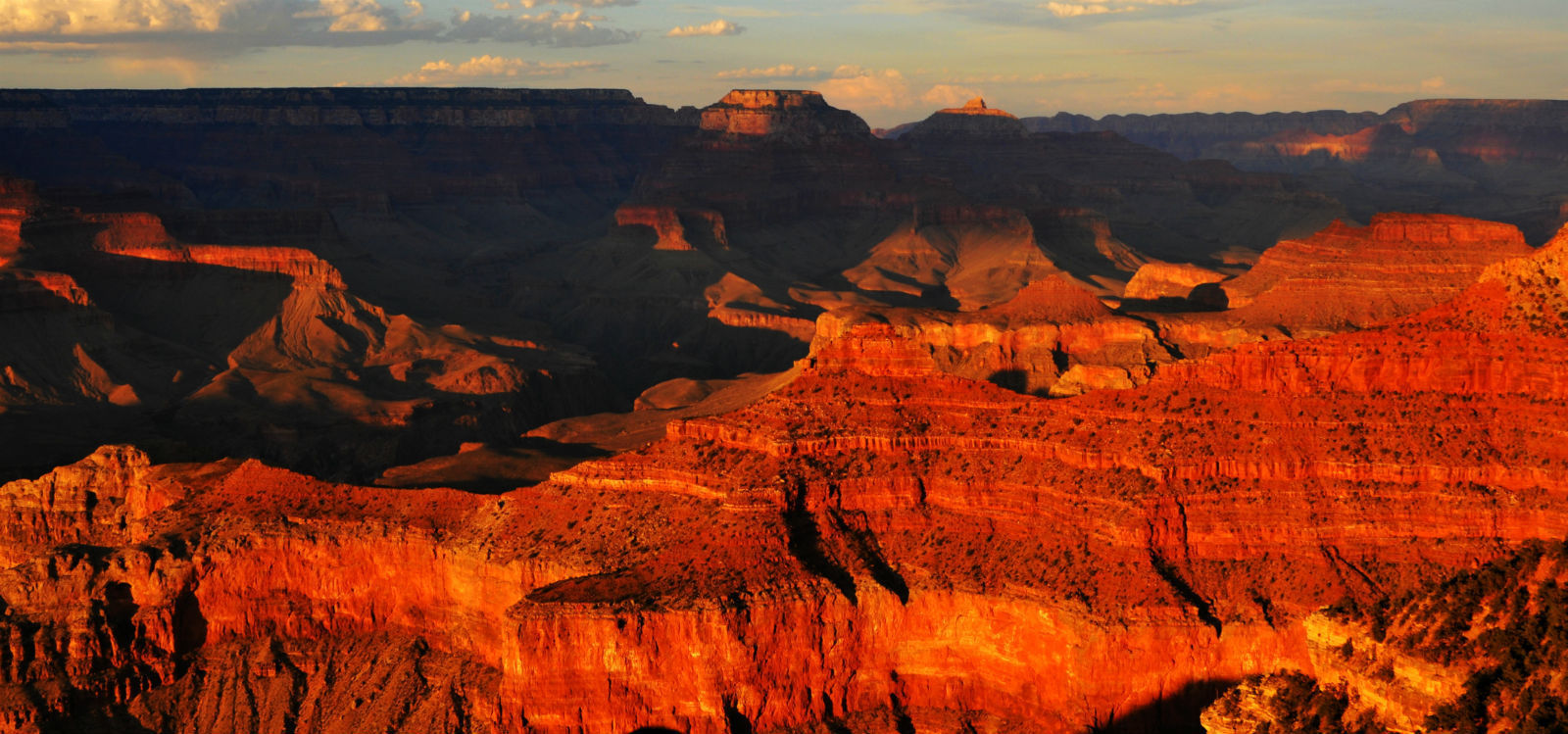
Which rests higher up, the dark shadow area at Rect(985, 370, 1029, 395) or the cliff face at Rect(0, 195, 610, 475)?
the dark shadow area at Rect(985, 370, 1029, 395)

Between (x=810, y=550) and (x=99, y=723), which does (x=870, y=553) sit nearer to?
(x=810, y=550)

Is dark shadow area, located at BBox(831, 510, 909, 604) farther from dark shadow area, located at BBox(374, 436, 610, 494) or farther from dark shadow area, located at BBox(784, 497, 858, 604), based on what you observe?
dark shadow area, located at BBox(374, 436, 610, 494)

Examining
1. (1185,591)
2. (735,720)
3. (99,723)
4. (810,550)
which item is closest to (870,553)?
(810,550)

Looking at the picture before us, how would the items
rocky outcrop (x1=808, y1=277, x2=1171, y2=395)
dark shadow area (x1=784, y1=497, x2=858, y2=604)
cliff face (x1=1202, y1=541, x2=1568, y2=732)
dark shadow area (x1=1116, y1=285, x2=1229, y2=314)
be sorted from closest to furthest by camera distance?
cliff face (x1=1202, y1=541, x2=1568, y2=732)
dark shadow area (x1=784, y1=497, x2=858, y2=604)
rocky outcrop (x1=808, y1=277, x2=1171, y2=395)
dark shadow area (x1=1116, y1=285, x2=1229, y2=314)

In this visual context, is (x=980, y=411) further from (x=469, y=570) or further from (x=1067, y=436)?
(x=469, y=570)

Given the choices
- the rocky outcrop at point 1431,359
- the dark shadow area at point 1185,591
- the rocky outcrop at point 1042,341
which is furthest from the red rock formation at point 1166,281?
the dark shadow area at point 1185,591

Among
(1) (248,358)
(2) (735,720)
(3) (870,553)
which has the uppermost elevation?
(3) (870,553)

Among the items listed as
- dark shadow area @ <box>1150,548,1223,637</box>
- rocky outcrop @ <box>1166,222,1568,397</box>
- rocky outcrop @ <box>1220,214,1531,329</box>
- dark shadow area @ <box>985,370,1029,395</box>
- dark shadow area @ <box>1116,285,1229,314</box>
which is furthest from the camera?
dark shadow area @ <box>1116,285,1229,314</box>

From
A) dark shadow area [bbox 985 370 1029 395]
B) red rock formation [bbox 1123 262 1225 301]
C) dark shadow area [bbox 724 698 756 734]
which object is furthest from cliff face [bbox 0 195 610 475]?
dark shadow area [bbox 724 698 756 734]
